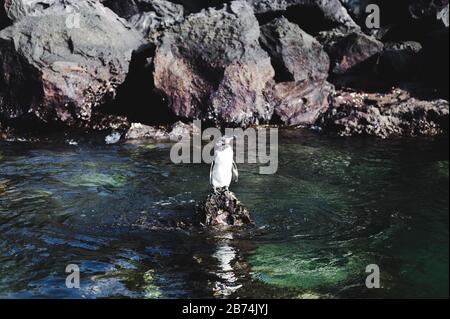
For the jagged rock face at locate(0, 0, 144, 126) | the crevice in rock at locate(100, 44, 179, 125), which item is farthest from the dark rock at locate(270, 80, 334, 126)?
the jagged rock face at locate(0, 0, 144, 126)

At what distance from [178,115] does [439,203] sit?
13936 millimetres

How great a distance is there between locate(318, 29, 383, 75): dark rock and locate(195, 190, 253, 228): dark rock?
11.8 m

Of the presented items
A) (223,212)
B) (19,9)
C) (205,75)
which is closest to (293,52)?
(205,75)

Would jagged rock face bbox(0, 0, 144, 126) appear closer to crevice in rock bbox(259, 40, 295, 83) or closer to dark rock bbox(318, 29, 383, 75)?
crevice in rock bbox(259, 40, 295, 83)

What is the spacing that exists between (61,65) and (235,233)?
10.6 meters

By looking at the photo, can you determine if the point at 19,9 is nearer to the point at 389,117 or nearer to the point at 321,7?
the point at 321,7

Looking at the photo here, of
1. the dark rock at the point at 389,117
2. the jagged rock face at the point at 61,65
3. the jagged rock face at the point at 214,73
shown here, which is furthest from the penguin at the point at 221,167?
the jagged rock face at the point at 61,65

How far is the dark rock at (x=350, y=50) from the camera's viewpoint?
19719 mm

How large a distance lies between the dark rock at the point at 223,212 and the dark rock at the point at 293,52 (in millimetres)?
10414

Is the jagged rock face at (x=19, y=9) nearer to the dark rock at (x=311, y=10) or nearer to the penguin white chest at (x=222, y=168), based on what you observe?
the dark rock at (x=311, y=10)

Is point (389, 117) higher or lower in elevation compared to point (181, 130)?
higher

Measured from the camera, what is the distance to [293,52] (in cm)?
1916

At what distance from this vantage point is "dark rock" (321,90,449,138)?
16312 millimetres
